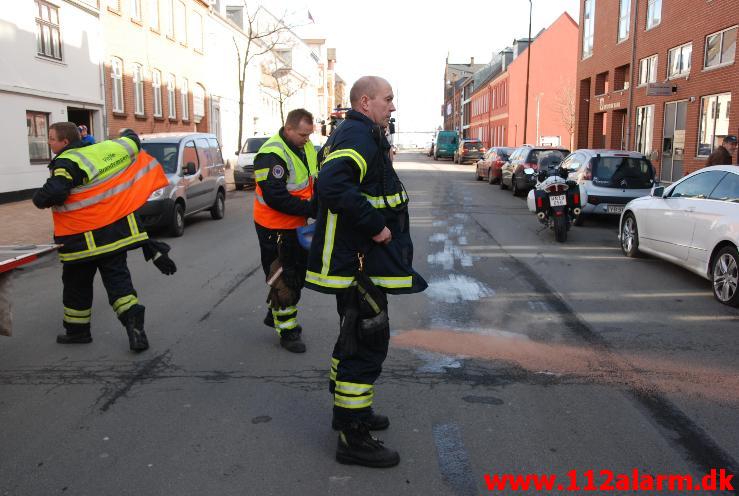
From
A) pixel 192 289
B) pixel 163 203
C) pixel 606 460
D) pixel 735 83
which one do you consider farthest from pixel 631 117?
pixel 606 460

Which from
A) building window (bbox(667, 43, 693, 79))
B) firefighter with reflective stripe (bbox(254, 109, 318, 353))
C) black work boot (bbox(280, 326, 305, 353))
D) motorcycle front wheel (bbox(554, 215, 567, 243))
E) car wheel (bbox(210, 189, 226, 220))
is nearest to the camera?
firefighter with reflective stripe (bbox(254, 109, 318, 353))

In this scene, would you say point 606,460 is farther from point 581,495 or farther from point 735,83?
point 735,83

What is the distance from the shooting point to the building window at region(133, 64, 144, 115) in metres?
25.5

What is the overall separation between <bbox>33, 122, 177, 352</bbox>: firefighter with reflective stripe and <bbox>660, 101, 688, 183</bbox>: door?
65.0 ft

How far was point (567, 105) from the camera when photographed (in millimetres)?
41406

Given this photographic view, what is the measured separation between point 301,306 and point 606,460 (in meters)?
3.96

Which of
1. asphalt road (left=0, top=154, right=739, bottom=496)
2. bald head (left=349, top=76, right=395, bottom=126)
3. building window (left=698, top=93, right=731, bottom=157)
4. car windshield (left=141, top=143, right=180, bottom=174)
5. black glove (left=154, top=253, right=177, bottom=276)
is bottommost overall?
asphalt road (left=0, top=154, right=739, bottom=496)

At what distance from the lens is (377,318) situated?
3.39m

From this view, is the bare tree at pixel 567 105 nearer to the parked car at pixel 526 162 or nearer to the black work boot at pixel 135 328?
the parked car at pixel 526 162

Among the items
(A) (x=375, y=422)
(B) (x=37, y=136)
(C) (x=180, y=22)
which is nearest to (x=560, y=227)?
(A) (x=375, y=422)

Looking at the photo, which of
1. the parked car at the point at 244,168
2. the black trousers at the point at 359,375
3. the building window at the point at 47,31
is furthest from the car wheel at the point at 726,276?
the building window at the point at 47,31

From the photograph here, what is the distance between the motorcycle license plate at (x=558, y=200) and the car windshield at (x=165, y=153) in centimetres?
688

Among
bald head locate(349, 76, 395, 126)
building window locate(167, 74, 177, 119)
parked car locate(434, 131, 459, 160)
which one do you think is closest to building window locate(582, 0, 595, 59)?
building window locate(167, 74, 177, 119)

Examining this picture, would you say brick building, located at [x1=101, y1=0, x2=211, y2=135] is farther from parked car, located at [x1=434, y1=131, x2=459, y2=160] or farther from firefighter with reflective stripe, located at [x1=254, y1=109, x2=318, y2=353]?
parked car, located at [x1=434, y1=131, x2=459, y2=160]
